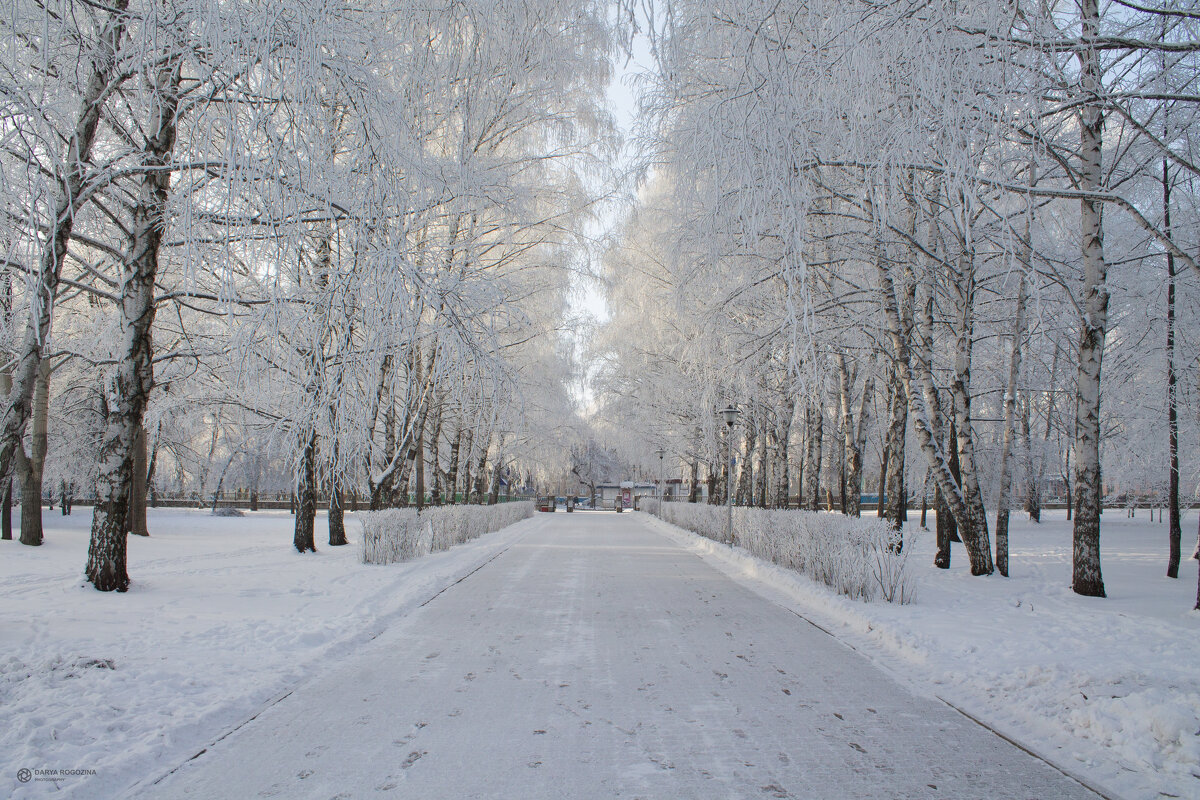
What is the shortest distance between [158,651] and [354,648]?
1.54 metres

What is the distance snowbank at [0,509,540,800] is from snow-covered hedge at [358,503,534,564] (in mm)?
649

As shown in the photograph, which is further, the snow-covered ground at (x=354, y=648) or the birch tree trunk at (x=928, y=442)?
the birch tree trunk at (x=928, y=442)

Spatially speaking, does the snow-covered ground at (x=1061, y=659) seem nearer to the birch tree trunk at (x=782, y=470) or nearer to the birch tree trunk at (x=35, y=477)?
the birch tree trunk at (x=782, y=470)

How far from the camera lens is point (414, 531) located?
45.4 feet

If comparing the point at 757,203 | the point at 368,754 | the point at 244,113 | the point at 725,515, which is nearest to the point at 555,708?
the point at 368,754

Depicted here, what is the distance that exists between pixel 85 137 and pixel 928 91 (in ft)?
22.8

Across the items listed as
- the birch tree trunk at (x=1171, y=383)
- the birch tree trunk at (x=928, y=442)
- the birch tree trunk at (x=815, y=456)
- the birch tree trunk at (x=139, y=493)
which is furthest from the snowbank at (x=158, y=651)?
the birch tree trunk at (x=1171, y=383)

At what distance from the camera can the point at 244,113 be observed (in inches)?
163

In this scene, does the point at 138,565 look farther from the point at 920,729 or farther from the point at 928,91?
the point at 928,91

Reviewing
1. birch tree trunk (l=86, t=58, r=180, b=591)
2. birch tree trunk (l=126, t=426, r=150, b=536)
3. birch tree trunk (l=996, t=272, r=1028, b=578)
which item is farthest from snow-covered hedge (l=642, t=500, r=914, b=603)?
birch tree trunk (l=126, t=426, r=150, b=536)

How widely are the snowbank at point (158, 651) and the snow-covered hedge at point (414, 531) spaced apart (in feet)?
2.13

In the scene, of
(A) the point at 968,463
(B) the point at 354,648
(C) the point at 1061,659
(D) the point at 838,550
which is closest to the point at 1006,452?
(A) the point at 968,463

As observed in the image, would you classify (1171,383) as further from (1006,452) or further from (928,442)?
(928,442)

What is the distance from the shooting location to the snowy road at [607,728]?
3.42m
